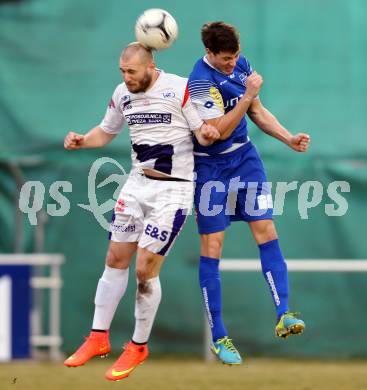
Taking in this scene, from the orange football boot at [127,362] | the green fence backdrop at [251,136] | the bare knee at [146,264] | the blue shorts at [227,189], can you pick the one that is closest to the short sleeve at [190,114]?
the blue shorts at [227,189]

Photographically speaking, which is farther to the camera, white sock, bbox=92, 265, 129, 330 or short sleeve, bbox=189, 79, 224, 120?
white sock, bbox=92, 265, 129, 330

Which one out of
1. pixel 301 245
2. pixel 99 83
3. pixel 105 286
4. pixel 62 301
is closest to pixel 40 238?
pixel 62 301

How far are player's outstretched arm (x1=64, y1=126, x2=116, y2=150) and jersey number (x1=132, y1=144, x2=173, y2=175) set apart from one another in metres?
0.37

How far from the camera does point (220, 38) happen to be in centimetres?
780

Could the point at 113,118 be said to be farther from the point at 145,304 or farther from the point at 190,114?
the point at 145,304

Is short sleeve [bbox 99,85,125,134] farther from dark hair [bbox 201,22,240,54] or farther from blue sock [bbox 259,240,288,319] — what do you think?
blue sock [bbox 259,240,288,319]

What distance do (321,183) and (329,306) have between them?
1214 mm

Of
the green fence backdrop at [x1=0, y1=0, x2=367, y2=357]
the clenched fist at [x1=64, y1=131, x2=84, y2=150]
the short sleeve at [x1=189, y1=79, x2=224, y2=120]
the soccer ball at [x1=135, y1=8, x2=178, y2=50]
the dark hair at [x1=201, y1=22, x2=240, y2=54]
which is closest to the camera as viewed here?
the dark hair at [x1=201, y1=22, x2=240, y2=54]

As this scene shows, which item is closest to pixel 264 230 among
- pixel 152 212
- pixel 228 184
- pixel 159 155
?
pixel 228 184

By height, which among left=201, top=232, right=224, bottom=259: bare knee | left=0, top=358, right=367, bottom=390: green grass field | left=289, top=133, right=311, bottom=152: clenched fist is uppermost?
left=289, top=133, right=311, bottom=152: clenched fist

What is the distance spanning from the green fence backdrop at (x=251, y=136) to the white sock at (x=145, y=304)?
11.3 ft

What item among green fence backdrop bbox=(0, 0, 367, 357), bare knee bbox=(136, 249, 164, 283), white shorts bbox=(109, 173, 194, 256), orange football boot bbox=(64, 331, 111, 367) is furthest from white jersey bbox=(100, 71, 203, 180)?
green fence backdrop bbox=(0, 0, 367, 357)

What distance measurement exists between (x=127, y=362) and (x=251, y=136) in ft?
14.0

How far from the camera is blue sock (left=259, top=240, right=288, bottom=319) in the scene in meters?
8.16
